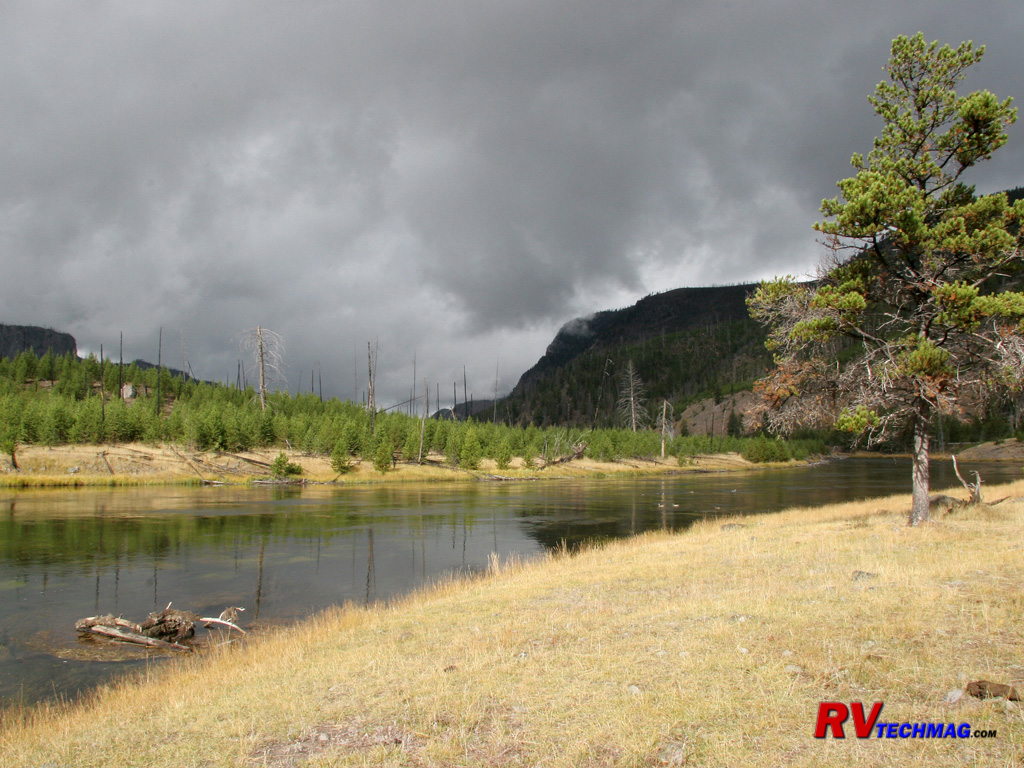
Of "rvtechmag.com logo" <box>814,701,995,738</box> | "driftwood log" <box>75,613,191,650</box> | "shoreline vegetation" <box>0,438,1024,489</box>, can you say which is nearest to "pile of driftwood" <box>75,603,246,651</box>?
"driftwood log" <box>75,613,191,650</box>

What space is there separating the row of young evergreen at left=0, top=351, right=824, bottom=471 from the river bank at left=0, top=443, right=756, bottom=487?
5.91ft

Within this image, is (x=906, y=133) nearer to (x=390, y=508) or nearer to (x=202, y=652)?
(x=202, y=652)

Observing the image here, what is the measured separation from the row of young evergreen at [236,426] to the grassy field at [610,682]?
69.8 m

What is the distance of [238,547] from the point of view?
1169 inches

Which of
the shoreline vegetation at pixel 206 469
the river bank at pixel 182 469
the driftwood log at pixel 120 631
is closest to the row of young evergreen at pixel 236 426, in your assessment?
the shoreline vegetation at pixel 206 469

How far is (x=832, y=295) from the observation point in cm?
1994

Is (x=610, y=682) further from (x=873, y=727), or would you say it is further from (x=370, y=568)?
(x=370, y=568)

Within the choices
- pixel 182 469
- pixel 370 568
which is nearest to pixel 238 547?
pixel 370 568

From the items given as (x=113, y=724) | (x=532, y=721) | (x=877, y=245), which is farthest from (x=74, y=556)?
(x=877, y=245)

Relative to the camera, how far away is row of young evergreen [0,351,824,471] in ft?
250

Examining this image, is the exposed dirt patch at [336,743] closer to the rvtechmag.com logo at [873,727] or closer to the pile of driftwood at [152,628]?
the rvtechmag.com logo at [873,727]

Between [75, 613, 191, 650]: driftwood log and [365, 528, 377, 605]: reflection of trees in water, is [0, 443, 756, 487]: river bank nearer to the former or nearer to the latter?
[365, 528, 377, 605]: reflection of trees in water

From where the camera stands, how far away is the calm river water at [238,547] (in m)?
16.9

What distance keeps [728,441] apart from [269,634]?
158m
